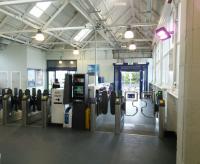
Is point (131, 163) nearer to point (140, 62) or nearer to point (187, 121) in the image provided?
point (187, 121)

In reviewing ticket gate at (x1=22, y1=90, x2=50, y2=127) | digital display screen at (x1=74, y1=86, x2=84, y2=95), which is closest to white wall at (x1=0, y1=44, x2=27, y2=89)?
ticket gate at (x1=22, y1=90, x2=50, y2=127)

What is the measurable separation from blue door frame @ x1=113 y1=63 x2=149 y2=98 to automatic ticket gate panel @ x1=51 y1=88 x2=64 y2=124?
7.57 m

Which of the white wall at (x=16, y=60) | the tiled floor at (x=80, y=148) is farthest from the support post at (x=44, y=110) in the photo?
the white wall at (x=16, y=60)

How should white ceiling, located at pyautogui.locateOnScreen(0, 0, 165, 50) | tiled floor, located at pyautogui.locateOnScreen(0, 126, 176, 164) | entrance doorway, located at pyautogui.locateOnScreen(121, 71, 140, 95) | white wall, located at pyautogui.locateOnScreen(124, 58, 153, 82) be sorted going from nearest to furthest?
1. tiled floor, located at pyautogui.locateOnScreen(0, 126, 176, 164)
2. white ceiling, located at pyautogui.locateOnScreen(0, 0, 165, 50)
3. white wall, located at pyautogui.locateOnScreen(124, 58, 153, 82)
4. entrance doorway, located at pyautogui.locateOnScreen(121, 71, 140, 95)

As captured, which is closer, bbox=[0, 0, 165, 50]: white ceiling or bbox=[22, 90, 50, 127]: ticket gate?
bbox=[22, 90, 50, 127]: ticket gate

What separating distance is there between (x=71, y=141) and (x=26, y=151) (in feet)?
3.43

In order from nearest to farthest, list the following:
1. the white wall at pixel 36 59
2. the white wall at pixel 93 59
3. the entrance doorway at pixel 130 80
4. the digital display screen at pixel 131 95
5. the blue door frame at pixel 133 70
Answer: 1. the white wall at pixel 36 59
2. the digital display screen at pixel 131 95
3. the blue door frame at pixel 133 70
4. the entrance doorway at pixel 130 80
5. the white wall at pixel 93 59

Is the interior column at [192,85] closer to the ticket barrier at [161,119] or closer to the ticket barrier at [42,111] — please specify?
the ticket barrier at [161,119]

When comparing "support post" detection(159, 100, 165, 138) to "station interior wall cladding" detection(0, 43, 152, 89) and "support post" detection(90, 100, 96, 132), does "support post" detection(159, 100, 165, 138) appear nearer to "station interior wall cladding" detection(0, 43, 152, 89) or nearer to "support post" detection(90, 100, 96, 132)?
"support post" detection(90, 100, 96, 132)

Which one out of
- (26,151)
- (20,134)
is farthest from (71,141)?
(20,134)

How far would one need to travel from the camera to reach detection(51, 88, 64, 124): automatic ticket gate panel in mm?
5949

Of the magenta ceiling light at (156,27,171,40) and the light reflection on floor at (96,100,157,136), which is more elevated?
the magenta ceiling light at (156,27,171,40)

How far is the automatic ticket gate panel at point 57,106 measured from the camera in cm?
595

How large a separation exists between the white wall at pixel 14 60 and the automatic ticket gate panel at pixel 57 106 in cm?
619
